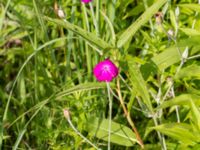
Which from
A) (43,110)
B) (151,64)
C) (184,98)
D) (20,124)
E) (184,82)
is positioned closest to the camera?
(184,98)

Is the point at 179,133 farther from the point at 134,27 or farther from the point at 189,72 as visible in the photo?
the point at 134,27

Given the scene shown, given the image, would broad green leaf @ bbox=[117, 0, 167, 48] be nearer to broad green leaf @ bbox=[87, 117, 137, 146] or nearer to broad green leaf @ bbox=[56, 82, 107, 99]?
broad green leaf @ bbox=[56, 82, 107, 99]

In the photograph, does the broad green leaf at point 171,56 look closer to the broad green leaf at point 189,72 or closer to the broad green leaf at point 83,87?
the broad green leaf at point 189,72

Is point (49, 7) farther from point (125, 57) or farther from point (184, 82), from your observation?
point (125, 57)

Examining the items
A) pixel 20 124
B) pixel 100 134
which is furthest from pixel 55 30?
pixel 100 134

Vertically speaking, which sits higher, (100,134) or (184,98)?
(184,98)

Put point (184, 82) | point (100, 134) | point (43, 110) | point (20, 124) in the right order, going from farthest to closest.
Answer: point (20, 124)
point (43, 110)
point (184, 82)
point (100, 134)

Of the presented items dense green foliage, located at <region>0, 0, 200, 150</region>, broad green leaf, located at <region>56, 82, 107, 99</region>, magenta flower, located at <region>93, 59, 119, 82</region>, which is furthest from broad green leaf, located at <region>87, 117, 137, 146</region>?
magenta flower, located at <region>93, 59, 119, 82</region>
